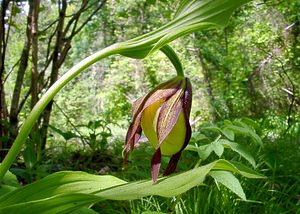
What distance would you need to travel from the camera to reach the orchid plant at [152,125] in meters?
0.52

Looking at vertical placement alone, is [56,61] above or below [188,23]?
above

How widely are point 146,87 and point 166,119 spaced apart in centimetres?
903

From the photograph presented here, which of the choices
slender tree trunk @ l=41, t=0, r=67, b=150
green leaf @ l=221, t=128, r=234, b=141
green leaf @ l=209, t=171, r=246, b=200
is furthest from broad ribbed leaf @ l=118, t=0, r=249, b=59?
slender tree trunk @ l=41, t=0, r=67, b=150

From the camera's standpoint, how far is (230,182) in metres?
0.84

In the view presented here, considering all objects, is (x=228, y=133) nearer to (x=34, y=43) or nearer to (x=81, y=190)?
(x=81, y=190)

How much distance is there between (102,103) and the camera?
11.4 m

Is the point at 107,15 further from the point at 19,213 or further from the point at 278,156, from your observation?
the point at 19,213

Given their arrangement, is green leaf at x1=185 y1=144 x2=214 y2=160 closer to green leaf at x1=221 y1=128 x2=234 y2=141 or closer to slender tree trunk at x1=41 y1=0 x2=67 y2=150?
green leaf at x1=221 y1=128 x2=234 y2=141

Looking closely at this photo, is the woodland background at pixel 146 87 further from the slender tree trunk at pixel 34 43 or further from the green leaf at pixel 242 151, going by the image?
the green leaf at pixel 242 151

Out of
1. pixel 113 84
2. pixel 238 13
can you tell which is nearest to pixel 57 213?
pixel 238 13

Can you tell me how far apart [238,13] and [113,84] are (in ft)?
12.1

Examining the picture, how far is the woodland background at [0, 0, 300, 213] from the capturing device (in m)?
1.49

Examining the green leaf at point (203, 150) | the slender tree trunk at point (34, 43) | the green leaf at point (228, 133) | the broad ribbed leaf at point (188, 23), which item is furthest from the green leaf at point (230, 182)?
the slender tree trunk at point (34, 43)

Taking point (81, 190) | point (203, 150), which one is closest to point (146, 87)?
point (203, 150)
